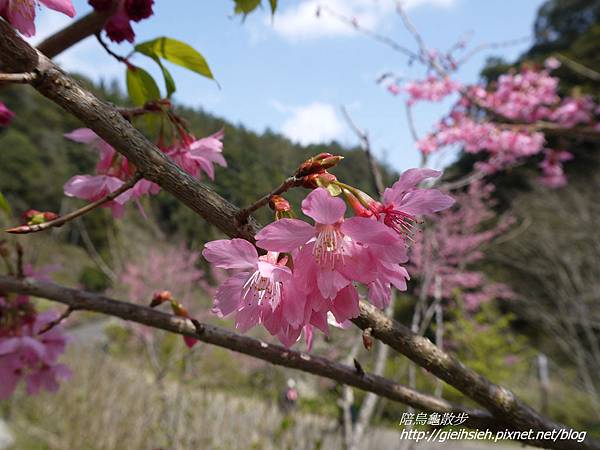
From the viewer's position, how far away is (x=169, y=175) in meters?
0.49

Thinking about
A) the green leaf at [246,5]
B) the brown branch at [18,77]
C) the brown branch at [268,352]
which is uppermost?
the green leaf at [246,5]

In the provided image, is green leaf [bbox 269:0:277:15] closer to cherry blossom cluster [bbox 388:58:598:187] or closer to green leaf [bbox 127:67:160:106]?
green leaf [bbox 127:67:160:106]

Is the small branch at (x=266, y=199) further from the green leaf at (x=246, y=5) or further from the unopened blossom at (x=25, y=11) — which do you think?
the green leaf at (x=246, y=5)

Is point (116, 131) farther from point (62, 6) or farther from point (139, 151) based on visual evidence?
point (62, 6)

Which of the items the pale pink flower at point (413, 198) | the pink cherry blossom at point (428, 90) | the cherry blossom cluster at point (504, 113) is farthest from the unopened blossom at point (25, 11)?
the pink cherry blossom at point (428, 90)

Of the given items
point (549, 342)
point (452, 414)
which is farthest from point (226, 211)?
point (549, 342)

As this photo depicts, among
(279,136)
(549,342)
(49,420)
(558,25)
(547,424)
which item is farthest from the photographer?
(558,25)

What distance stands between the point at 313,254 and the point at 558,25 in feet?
64.9

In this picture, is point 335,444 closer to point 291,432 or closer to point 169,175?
point 291,432

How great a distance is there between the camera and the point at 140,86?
89cm

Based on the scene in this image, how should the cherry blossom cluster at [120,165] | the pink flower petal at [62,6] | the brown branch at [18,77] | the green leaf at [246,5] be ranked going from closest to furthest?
the brown branch at [18,77]
the pink flower petal at [62,6]
the cherry blossom cluster at [120,165]
the green leaf at [246,5]

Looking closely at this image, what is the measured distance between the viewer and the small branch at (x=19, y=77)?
0.44 m

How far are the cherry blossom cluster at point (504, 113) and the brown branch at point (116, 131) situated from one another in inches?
191

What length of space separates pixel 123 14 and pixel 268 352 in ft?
2.10
